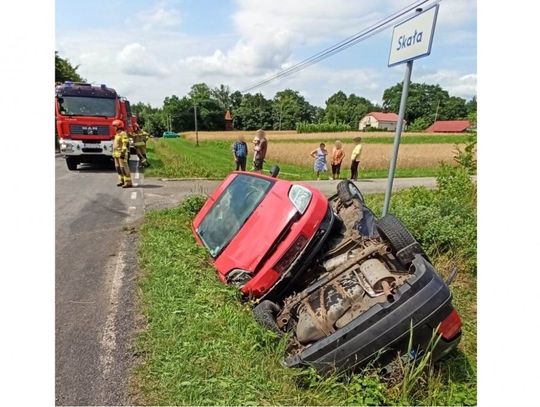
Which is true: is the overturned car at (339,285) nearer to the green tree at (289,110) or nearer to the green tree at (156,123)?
the green tree at (289,110)

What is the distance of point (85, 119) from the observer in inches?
496

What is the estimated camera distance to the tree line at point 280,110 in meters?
67.4

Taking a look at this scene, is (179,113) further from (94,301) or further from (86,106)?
(94,301)

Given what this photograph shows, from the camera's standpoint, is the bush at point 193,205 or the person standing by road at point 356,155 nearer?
the bush at point 193,205

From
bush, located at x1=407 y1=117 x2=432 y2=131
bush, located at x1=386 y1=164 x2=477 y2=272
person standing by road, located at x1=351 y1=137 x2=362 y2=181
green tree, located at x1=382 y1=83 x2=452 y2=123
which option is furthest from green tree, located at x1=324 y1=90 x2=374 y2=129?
bush, located at x1=386 y1=164 x2=477 y2=272

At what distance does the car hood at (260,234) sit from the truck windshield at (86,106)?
37.1 feet

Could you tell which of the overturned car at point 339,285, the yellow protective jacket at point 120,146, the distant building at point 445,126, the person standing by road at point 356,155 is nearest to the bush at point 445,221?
the overturned car at point 339,285

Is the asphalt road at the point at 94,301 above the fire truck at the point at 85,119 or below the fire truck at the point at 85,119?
below

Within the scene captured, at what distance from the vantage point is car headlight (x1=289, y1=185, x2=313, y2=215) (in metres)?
3.15

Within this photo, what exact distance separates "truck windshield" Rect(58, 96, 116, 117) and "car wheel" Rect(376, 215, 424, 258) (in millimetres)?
12171

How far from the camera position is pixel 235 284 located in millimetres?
3281

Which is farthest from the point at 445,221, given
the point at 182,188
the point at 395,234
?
the point at 182,188

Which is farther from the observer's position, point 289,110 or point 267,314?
point 289,110

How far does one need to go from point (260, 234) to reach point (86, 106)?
11.9m
